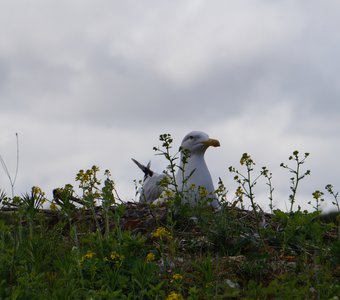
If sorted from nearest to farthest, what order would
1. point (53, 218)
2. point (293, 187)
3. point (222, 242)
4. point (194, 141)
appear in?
point (222, 242), point (293, 187), point (53, 218), point (194, 141)

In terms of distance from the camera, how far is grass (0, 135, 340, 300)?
18.2 ft

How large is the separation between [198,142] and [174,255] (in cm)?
399

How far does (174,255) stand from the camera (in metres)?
6.36

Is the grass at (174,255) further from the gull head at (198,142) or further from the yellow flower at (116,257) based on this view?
the gull head at (198,142)

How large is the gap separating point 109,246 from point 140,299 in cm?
76

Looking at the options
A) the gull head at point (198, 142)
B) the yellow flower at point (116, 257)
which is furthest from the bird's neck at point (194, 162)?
the yellow flower at point (116, 257)

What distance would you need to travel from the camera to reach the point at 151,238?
7.39 meters

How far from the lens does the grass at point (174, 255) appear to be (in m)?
5.56

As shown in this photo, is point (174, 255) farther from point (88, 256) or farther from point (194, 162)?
point (194, 162)

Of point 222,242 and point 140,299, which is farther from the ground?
point 222,242

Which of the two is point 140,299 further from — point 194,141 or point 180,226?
point 194,141

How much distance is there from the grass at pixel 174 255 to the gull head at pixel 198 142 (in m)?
1.96

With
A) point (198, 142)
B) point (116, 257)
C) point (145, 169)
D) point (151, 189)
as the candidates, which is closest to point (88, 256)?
point (116, 257)

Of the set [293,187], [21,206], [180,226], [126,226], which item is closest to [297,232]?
[293,187]
